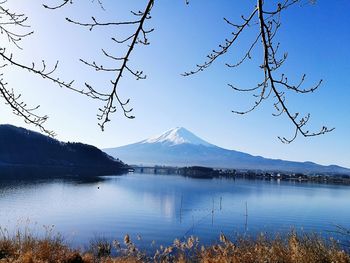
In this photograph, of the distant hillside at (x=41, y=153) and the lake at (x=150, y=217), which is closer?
the lake at (x=150, y=217)

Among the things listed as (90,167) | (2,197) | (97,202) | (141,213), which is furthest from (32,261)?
(90,167)

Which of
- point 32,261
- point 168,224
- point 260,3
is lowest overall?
point 168,224

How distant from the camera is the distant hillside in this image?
500ft

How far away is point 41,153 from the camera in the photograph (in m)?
163

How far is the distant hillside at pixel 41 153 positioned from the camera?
152375mm

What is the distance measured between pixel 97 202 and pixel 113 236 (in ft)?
91.2

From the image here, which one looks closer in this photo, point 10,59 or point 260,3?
point 260,3

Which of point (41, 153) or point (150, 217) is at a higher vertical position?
point (41, 153)

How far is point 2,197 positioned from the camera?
5406cm

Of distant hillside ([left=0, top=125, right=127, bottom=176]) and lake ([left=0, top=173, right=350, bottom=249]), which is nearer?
lake ([left=0, top=173, right=350, bottom=249])

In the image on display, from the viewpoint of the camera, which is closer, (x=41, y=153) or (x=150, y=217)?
(x=150, y=217)

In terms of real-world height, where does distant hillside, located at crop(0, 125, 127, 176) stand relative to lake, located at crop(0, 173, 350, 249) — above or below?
above

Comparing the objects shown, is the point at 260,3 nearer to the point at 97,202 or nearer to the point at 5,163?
the point at 97,202

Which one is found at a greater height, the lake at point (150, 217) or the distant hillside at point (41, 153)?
the distant hillside at point (41, 153)
